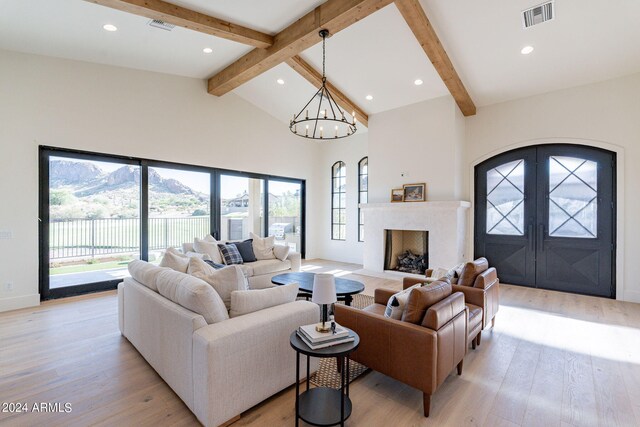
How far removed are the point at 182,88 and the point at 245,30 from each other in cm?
224

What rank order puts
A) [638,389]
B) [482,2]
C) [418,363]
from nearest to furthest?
[418,363] < [638,389] < [482,2]

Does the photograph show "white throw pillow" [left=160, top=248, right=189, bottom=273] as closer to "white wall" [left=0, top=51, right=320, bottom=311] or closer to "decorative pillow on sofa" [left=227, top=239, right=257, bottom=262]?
"decorative pillow on sofa" [left=227, top=239, right=257, bottom=262]

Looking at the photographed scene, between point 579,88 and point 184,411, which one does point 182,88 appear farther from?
point 579,88

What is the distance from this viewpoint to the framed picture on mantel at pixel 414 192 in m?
6.01

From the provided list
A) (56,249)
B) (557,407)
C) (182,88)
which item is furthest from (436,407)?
(182,88)

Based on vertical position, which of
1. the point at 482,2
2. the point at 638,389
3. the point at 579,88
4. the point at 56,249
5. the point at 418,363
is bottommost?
the point at 638,389

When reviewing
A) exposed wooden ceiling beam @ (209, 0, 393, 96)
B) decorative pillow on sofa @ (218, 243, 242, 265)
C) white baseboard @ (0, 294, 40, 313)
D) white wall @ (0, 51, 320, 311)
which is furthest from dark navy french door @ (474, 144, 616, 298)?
white baseboard @ (0, 294, 40, 313)

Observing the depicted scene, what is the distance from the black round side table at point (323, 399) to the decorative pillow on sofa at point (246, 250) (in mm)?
3615

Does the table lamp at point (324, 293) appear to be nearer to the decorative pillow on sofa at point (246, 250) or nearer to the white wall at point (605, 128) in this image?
the decorative pillow on sofa at point (246, 250)

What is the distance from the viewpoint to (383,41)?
4578mm

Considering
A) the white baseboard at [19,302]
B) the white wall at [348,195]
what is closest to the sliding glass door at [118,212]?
the white baseboard at [19,302]

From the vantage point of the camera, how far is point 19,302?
13.8ft

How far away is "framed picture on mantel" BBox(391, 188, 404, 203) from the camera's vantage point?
6.30 m

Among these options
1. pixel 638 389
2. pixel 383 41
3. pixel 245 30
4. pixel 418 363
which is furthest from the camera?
pixel 383 41
